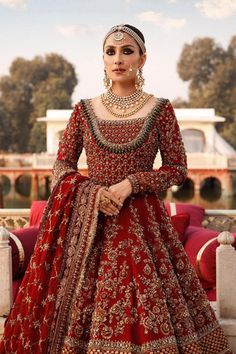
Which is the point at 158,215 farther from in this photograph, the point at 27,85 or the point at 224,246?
the point at 27,85

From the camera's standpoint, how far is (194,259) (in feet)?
13.2

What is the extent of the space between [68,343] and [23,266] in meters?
1.46

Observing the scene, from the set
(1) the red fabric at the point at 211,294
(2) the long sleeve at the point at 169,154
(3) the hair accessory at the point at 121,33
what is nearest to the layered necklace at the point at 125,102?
(2) the long sleeve at the point at 169,154

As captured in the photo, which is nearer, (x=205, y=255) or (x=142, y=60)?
(x=142, y=60)

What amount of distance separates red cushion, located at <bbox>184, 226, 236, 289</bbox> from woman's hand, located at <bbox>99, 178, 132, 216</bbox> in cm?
143

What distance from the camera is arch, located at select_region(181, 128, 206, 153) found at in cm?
2552

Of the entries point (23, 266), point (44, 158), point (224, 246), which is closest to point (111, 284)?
point (224, 246)

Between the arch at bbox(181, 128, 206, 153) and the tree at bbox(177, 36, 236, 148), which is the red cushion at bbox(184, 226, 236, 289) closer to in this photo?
the arch at bbox(181, 128, 206, 153)

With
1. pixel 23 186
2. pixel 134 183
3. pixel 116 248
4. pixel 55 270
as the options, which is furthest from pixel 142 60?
pixel 23 186

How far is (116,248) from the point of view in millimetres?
2631

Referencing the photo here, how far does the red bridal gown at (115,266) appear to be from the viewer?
2543mm

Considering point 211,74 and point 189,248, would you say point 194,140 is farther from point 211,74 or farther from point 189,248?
point 189,248

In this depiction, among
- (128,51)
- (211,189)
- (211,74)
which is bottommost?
(211,189)

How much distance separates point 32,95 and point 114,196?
41.3 metres
